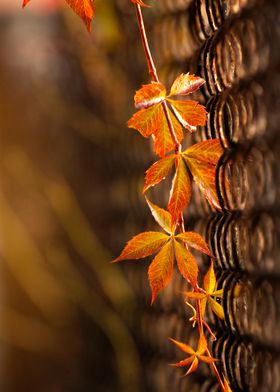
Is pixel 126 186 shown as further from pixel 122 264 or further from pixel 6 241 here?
pixel 6 241

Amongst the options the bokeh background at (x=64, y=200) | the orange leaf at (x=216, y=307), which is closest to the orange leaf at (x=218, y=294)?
the orange leaf at (x=216, y=307)

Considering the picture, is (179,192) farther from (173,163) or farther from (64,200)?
(64,200)

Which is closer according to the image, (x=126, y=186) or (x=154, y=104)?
(x=154, y=104)

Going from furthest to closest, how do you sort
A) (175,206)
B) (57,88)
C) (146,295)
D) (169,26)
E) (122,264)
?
(57,88), (122,264), (146,295), (169,26), (175,206)

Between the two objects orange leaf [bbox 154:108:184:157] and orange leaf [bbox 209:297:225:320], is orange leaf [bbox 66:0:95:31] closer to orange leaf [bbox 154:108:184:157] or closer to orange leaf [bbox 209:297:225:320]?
orange leaf [bbox 154:108:184:157]

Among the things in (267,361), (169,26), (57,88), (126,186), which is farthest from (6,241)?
(267,361)

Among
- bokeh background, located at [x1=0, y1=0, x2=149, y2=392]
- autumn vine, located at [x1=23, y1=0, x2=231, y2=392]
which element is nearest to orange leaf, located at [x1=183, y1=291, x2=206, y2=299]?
autumn vine, located at [x1=23, y1=0, x2=231, y2=392]

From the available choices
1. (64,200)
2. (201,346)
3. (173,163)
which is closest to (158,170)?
(173,163)

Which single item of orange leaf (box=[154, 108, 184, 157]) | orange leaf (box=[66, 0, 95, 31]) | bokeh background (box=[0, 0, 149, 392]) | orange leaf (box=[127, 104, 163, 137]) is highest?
orange leaf (box=[66, 0, 95, 31])
